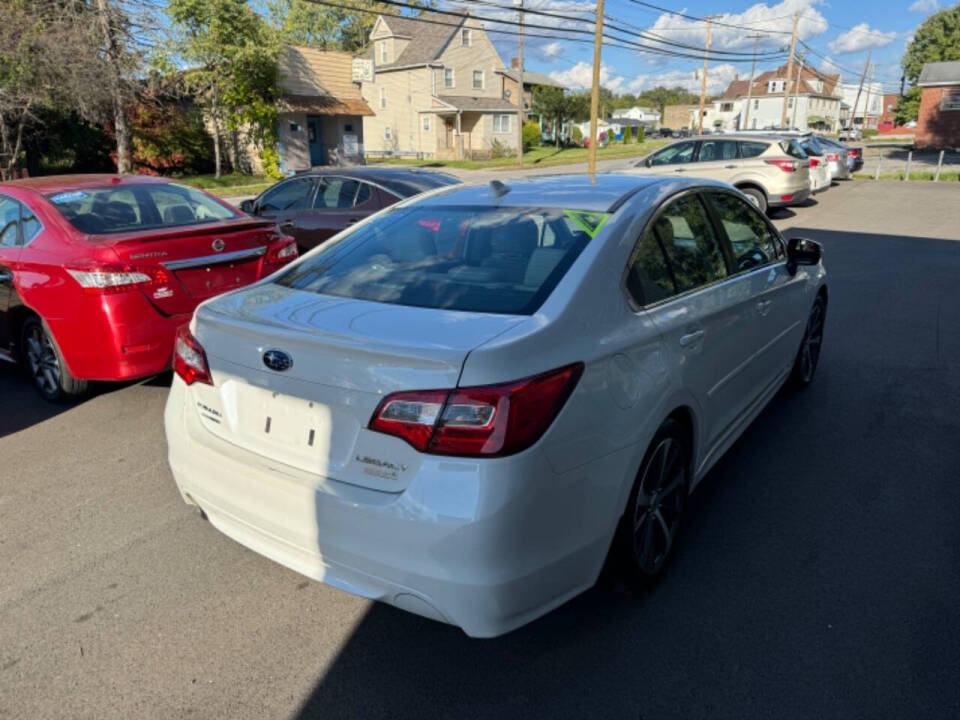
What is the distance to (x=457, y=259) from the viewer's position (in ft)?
9.97

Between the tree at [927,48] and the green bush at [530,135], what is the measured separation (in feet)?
136

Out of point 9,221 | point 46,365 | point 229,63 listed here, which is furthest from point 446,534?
point 229,63

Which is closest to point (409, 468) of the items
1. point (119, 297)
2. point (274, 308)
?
point (274, 308)

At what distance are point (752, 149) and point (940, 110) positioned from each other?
136ft

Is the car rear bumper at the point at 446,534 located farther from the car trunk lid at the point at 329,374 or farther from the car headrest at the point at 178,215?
the car headrest at the point at 178,215

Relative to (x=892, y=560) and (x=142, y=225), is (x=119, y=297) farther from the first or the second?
(x=892, y=560)

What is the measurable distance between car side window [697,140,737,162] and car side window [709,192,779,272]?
1212 centimetres

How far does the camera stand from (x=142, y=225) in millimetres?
5223

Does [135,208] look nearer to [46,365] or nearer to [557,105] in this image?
[46,365]

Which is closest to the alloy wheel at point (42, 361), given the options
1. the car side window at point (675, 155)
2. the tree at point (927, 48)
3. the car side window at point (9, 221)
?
the car side window at point (9, 221)

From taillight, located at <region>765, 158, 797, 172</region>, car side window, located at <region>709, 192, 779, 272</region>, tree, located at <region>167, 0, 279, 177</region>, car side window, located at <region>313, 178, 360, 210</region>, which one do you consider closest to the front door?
tree, located at <region>167, 0, 279, 177</region>

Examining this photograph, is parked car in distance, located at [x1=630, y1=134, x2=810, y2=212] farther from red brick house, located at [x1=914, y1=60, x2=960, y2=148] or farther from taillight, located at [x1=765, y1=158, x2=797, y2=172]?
red brick house, located at [x1=914, y1=60, x2=960, y2=148]

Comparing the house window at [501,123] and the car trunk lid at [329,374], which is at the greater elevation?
the house window at [501,123]

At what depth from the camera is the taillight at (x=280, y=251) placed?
538 cm
